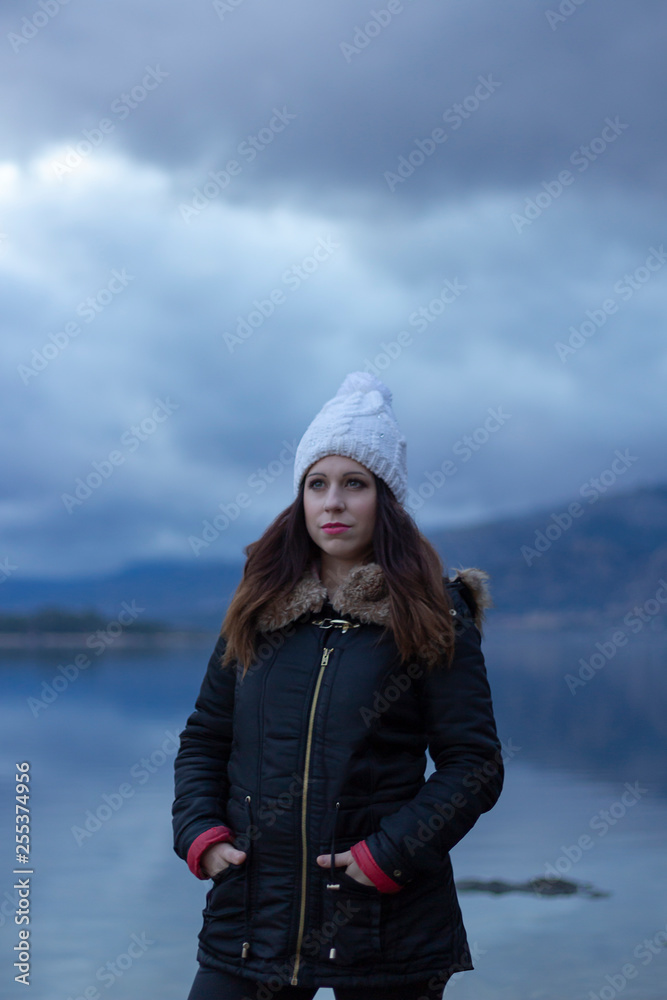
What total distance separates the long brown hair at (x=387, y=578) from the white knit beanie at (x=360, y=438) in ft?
0.13

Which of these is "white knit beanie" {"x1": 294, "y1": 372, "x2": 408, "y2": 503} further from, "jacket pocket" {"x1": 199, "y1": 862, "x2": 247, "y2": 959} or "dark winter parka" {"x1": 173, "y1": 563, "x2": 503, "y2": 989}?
"jacket pocket" {"x1": 199, "y1": 862, "x2": 247, "y2": 959}

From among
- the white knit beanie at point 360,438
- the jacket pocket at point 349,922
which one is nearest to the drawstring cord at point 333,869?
the jacket pocket at point 349,922

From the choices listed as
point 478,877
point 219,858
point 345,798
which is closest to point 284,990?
point 219,858

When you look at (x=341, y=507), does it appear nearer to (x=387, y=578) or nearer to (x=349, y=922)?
(x=387, y=578)

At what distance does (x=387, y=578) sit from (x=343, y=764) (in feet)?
1.29

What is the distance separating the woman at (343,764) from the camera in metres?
2.07

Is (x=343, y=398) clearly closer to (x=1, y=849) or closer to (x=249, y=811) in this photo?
(x=249, y=811)

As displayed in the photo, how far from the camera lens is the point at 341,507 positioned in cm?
232

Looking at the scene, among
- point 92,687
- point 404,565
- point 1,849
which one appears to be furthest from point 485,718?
point 92,687

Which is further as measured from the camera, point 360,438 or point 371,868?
point 360,438

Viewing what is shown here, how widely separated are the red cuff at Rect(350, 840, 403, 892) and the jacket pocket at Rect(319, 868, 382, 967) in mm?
33

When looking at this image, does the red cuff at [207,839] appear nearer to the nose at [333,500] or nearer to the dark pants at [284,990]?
the dark pants at [284,990]

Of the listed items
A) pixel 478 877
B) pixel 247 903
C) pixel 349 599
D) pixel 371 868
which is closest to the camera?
pixel 371 868

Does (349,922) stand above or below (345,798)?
below
